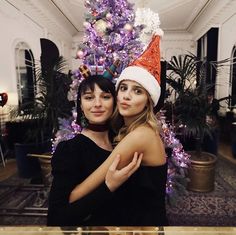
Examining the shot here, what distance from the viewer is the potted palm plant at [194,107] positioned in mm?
3326

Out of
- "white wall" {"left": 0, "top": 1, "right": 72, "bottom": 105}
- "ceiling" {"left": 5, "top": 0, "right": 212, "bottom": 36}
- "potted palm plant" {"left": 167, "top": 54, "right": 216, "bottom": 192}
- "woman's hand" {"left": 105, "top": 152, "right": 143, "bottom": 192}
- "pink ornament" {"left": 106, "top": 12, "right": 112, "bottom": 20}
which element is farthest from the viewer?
"ceiling" {"left": 5, "top": 0, "right": 212, "bottom": 36}

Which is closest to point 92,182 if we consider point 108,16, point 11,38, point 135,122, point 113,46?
point 135,122

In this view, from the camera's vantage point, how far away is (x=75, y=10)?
8.13 m

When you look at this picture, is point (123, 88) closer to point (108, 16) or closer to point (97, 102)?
point (97, 102)

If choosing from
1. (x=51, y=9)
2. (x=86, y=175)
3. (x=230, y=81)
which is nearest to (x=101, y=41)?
(x=86, y=175)

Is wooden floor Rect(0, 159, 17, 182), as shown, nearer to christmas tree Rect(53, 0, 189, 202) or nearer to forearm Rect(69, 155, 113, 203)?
christmas tree Rect(53, 0, 189, 202)

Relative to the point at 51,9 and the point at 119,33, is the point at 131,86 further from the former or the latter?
the point at 51,9

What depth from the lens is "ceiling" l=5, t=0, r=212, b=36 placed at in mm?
6914

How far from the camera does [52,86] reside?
372cm

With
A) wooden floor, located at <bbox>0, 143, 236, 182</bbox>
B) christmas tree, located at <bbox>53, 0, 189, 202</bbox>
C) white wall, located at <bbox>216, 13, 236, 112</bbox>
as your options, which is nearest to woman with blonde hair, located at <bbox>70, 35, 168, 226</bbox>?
christmas tree, located at <bbox>53, 0, 189, 202</bbox>

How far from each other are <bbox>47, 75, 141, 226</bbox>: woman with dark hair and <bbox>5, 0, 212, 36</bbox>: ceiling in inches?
224

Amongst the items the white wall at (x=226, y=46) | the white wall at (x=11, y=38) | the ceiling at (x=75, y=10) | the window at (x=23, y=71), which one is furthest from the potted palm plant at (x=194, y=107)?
the ceiling at (x=75, y=10)

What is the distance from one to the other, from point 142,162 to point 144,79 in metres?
0.45

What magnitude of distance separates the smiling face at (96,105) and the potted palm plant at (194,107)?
2.20 m
